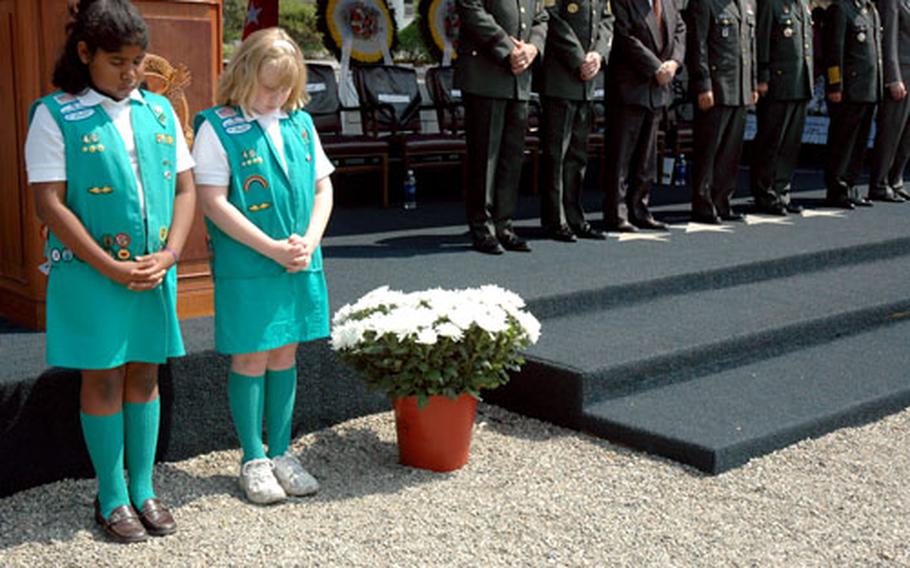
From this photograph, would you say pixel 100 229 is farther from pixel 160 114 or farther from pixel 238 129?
pixel 238 129

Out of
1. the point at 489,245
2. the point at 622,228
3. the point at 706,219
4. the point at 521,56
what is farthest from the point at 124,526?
the point at 706,219

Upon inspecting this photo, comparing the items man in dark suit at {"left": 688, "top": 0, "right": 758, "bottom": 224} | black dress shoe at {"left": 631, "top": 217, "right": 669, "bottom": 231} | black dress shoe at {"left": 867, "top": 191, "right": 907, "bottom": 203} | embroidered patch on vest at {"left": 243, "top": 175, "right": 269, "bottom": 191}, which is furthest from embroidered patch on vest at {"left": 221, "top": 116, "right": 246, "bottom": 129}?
black dress shoe at {"left": 867, "top": 191, "right": 907, "bottom": 203}

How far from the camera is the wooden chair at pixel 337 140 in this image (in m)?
7.96

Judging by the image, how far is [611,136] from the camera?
22.8ft

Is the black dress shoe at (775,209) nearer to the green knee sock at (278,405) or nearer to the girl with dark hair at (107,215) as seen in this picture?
the green knee sock at (278,405)

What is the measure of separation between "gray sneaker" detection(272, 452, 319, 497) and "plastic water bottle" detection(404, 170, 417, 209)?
4480 mm

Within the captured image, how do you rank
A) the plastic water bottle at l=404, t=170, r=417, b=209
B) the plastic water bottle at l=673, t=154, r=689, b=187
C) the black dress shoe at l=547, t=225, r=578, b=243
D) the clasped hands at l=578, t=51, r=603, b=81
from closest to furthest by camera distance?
A: 1. the clasped hands at l=578, t=51, r=603, b=81
2. the black dress shoe at l=547, t=225, r=578, b=243
3. the plastic water bottle at l=404, t=170, r=417, b=209
4. the plastic water bottle at l=673, t=154, r=689, b=187

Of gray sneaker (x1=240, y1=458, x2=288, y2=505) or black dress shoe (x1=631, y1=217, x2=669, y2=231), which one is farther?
black dress shoe (x1=631, y1=217, x2=669, y2=231)

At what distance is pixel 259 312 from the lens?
3.52 m

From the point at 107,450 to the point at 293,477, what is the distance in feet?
2.18

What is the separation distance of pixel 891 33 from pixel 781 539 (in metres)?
6.31

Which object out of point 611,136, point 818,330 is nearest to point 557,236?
point 611,136

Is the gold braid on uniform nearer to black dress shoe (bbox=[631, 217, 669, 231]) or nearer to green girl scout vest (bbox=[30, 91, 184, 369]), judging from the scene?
green girl scout vest (bbox=[30, 91, 184, 369])

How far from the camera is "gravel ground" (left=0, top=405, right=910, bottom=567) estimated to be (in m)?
3.30
